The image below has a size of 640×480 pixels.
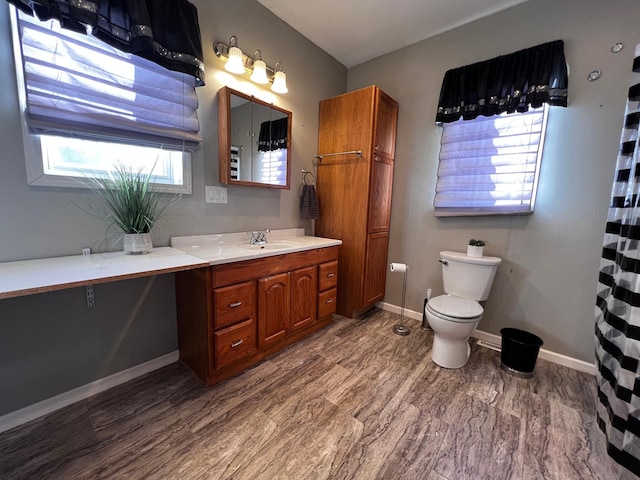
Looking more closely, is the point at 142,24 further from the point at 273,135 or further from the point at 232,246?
the point at 232,246

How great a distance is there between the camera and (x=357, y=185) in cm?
237

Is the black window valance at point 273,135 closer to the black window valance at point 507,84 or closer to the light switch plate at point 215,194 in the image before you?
the light switch plate at point 215,194

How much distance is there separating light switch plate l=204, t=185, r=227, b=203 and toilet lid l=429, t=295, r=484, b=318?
1.74 meters

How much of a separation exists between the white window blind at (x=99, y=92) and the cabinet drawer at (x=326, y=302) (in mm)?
1540

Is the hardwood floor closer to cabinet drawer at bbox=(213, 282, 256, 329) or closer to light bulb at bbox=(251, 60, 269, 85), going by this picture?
cabinet drawer at bbox=(213, 282, 256, 329)

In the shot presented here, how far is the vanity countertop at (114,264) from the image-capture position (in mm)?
938

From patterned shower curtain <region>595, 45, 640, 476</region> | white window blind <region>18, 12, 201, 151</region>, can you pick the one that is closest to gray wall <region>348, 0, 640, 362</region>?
patterned shower curtain <region>595, 45, 640, 476</region>

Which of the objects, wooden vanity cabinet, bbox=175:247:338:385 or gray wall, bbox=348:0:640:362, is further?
gray wall, bbox=348:0:640:362

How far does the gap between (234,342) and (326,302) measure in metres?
0.92

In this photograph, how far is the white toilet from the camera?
5.65 ft

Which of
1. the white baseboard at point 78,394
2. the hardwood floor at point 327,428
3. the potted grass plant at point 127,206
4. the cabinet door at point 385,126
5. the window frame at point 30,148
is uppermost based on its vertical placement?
the cabinet door at point 385,126

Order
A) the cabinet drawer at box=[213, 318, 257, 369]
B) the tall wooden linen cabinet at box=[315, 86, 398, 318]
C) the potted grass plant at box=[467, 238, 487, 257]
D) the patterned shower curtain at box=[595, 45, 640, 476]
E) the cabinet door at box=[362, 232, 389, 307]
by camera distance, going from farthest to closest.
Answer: the cabinet door at box=[362, 232, 389, 307] → the tall wooden linen cabinet at box=[315, 86, 398, 318] → the potted grass plant at box=[467, 238, 487, 257] → the cabinet drawer at box=[213, 318, 257, 369] → the patterned shower curtain at box=[595, 45, 640, 476]

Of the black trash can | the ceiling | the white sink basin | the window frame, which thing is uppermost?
the ceiling

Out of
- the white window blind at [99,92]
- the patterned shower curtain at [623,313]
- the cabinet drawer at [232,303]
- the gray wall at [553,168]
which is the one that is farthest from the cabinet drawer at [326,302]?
the patterned shower curtain at [623,313]
